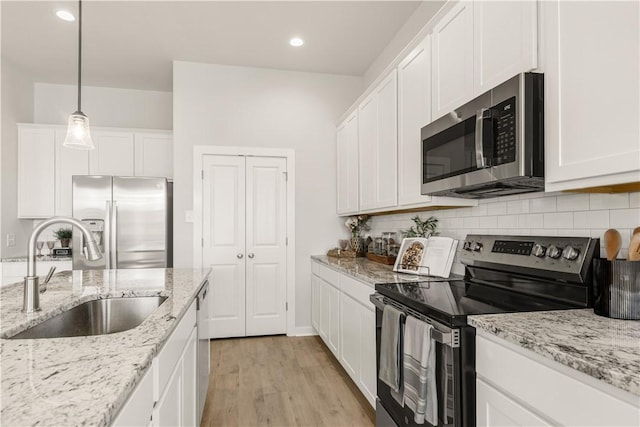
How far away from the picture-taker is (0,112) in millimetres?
3906

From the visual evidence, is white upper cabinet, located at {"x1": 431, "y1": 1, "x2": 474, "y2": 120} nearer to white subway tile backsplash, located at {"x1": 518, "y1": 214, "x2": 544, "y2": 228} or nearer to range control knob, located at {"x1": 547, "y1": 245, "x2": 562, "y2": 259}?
white subway tile backsplash, located at {"x1": 518, "y1": 214, "x2": 544, "y2": 228}

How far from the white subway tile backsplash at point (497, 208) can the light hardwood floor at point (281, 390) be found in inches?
57.7

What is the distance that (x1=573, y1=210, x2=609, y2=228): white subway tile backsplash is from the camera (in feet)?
4.71

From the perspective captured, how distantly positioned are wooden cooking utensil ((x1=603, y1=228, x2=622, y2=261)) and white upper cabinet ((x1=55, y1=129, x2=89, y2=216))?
487cm

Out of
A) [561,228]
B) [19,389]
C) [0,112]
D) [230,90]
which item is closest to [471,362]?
[561,228]

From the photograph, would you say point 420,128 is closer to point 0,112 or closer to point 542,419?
point 542,419

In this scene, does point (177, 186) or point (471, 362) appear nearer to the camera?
point (471, 362)

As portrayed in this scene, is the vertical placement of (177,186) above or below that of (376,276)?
above

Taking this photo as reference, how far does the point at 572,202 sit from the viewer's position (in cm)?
159

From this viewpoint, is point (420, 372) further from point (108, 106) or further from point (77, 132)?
point (108, 106)

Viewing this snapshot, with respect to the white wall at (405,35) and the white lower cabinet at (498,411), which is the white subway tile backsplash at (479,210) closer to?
the white lower cabinet at (498,411)

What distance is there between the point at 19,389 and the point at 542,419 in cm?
126

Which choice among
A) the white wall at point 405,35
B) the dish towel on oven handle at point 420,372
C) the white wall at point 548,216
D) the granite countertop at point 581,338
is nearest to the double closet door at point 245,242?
the white wall at point 405,35

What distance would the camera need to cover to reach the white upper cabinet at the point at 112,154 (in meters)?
4.32
